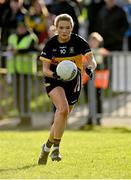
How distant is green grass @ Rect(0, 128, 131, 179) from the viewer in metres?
9.33

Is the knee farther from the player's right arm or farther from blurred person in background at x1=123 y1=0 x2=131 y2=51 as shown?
blurred person in background at x1=123 y1=0 x2=131 y2=51

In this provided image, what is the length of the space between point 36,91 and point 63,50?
589 centimetres

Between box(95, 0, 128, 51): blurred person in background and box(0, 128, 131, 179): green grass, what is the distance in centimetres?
365

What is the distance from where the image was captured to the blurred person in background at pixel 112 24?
18.0 metres

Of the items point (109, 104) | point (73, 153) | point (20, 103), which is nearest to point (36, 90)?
point (20, 103)

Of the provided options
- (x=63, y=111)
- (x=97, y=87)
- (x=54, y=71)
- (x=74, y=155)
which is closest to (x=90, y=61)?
(x=54, y=71)

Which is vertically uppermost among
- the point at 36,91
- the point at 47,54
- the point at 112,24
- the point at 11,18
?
the point at 11,18

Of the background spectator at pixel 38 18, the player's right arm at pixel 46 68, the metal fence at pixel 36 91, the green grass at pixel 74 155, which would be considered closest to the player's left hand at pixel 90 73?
the player's right arm at pixel 46 68

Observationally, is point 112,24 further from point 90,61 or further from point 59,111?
point 59,111

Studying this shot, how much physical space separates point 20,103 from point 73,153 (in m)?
4.71

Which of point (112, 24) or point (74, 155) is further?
point (112, 24)

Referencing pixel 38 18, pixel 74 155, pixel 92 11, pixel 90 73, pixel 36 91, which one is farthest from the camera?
pixel 92 11

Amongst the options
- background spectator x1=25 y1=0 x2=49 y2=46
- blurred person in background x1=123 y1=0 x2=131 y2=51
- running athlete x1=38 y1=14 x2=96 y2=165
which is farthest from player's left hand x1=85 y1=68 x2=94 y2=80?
blurred person in background x1=123 y1=0 x2=131 y2=51

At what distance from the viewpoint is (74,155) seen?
11.1m
